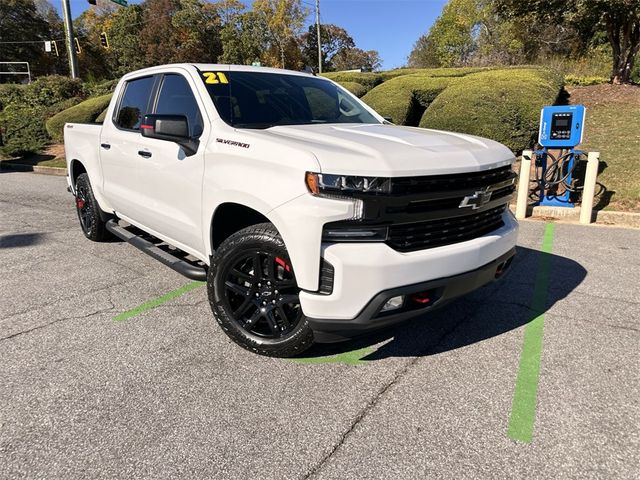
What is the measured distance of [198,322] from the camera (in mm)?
3611

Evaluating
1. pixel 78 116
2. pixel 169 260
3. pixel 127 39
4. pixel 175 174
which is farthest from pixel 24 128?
pixel 127 39

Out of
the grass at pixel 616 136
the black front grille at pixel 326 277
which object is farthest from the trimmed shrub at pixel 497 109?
the black front grille at pixel 326 277

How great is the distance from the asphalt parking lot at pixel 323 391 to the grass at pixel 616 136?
3866 mm

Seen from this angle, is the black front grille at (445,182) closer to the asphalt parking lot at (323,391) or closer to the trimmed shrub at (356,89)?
the asphalt parking lot at (323,391)

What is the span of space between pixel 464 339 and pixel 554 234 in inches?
142

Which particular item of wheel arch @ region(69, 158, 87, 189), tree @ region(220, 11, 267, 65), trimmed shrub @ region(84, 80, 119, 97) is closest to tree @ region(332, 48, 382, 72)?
tree @ region(220, 11, 267, 65)

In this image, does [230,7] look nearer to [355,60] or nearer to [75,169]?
[355,60]

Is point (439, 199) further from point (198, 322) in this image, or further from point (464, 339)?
point (198, 322)

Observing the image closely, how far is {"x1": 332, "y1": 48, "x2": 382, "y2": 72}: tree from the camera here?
2761 inches

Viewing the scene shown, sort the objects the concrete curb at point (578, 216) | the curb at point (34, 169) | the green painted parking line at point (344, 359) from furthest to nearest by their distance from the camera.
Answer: the curb at point (34, 169) < the concrete curb at point (578, 216) < the green painted parking line at point (344, 359)

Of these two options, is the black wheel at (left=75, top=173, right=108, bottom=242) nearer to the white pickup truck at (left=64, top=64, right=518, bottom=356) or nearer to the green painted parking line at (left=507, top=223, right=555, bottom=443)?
the white pickup truck at (left=64, top=64, right=518, bottom=356)

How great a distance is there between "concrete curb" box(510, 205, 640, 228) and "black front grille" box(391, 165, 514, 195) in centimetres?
472

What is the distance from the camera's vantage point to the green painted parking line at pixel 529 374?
2418 millimetres

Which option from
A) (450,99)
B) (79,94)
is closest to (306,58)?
(79,94)
